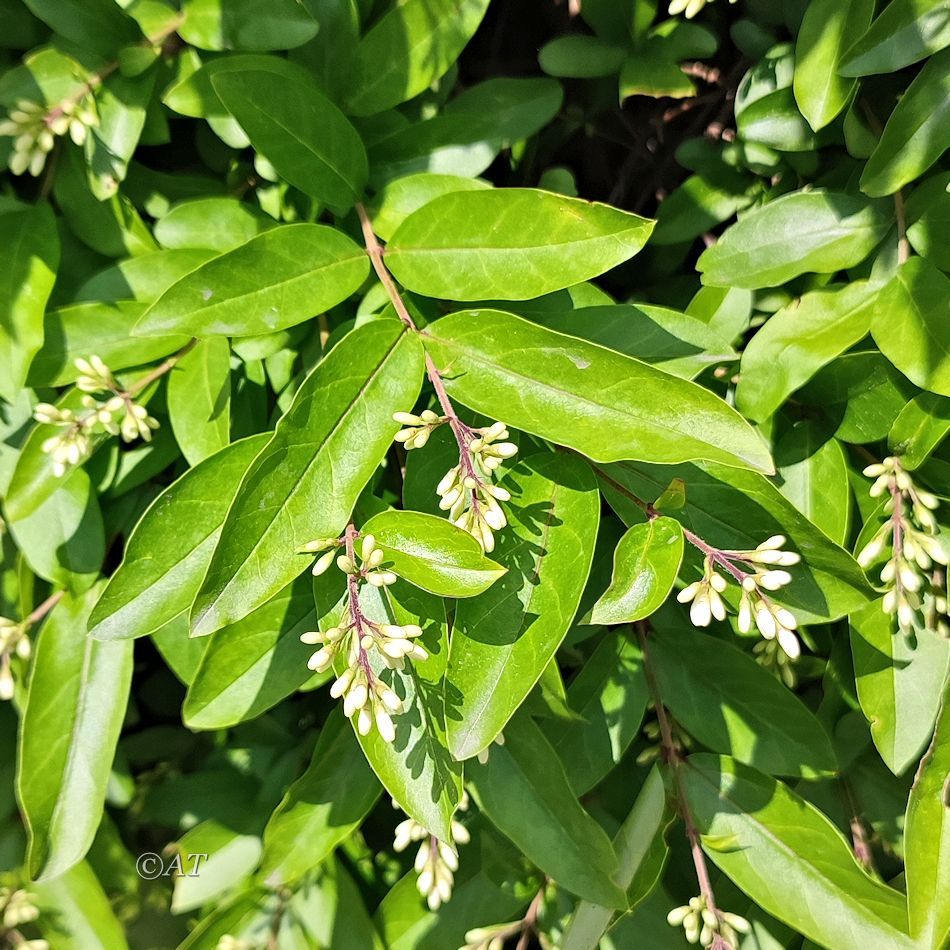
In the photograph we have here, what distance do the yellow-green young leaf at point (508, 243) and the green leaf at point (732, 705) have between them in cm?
75

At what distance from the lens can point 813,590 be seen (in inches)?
48.9

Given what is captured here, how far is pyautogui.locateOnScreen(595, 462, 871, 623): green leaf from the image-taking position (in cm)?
121

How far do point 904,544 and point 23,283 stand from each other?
1.55 m

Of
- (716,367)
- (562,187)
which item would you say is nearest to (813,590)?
(716,367)

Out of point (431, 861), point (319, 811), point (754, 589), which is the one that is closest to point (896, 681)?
point (754, 589)

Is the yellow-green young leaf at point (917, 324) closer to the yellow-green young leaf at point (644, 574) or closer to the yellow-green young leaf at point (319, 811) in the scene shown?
the yellow-green young leaf at point (644, 574)

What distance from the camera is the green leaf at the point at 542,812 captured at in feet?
4.75

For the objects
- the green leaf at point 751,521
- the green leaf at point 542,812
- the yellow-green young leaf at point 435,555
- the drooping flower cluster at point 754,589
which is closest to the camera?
the yellow-green young leaf at point 435,555

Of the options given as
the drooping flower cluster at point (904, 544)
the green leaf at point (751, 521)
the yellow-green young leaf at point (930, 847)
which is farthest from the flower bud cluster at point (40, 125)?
the yellow-green young leaf at point (930, 847)

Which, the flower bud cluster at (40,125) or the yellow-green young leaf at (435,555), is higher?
the flower bud cluster at (40,125)

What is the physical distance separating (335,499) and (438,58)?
0.83m

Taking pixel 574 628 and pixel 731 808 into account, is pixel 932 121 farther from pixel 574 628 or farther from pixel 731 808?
pixel 731 808

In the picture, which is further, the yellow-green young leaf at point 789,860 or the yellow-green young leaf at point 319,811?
the yellow-green young leaf at point 319,811

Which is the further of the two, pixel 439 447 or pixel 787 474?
pixel 787 474
